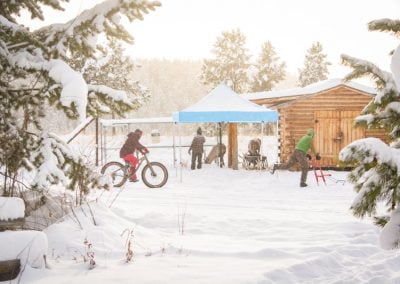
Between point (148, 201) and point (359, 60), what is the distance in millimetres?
7360

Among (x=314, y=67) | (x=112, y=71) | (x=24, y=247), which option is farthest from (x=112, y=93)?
(x=314, y=67)

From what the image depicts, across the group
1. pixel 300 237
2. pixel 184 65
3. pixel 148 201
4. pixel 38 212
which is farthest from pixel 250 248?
pixel 184 65

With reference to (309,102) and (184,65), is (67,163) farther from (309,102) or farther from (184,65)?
(184,65)

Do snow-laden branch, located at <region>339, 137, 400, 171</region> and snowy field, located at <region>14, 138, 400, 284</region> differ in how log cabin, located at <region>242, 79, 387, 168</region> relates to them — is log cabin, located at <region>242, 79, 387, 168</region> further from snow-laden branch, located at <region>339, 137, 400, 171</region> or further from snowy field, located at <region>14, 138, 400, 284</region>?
snow-laden branch, located at <region>339, 137, 400, 171</region>

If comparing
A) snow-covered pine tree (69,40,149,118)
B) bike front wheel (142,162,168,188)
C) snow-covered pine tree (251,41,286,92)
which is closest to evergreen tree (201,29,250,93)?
snow-covered pine tree (251,41,286,92)

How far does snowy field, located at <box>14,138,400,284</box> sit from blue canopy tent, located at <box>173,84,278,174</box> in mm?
5950

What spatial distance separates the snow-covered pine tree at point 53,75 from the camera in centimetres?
413

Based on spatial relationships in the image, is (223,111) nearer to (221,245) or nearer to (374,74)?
(221,245)

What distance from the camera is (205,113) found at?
627 inches

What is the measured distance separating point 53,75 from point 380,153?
291 centimetres

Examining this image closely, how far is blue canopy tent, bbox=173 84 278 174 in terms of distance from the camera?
626 inches

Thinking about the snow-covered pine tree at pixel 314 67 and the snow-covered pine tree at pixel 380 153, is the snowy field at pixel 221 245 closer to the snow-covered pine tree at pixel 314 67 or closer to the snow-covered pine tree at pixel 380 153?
the snow-covered pine tree at pixel 380 153

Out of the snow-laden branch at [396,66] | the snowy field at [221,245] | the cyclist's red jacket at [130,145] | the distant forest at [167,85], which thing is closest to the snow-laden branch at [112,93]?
the snowy field at [221,245]

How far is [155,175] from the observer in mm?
13023
